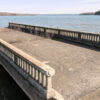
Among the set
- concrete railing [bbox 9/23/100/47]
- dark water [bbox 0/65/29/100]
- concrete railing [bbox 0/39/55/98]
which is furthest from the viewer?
concrete railing [bbox 9/23/100/47]

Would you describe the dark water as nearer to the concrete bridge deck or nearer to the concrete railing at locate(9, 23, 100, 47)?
the concrete bridge deck

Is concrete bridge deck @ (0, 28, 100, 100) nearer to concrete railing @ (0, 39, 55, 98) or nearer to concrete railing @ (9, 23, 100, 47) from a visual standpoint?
concrete railing @ (0, 39, 55, 98)

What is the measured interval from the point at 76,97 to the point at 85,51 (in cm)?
578

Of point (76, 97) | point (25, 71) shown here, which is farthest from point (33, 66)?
point (76, 97)

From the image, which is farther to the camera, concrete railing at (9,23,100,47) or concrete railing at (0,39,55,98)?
concrete railing at (9,23,100,47)

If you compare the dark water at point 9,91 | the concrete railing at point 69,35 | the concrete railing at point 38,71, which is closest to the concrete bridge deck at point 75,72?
the concrete railing at point 38,71

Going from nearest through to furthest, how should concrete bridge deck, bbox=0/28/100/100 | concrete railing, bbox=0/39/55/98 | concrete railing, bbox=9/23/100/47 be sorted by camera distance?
concrete railing, bbox=0/39/55/98 → concrete bridge deck, bbox=0/28/100/100 → concrete railing, bbox=9/23/100/47

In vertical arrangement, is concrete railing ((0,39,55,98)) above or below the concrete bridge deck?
above

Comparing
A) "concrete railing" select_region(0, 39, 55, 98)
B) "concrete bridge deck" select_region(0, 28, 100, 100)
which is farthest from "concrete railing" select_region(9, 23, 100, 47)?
"concrete railing" select_region(0, 39, 55, 98)

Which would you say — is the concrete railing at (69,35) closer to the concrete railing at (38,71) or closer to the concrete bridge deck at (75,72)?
the concrete bridge deck at (75,72)

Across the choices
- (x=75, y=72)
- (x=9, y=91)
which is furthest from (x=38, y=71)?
(x=9, y=91)

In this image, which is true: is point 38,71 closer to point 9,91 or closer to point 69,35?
point 9,91

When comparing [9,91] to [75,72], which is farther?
[9,91]

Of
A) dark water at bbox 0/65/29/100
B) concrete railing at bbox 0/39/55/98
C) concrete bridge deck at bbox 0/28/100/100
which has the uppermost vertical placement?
concrete railing at bbox 0/39/55/98
